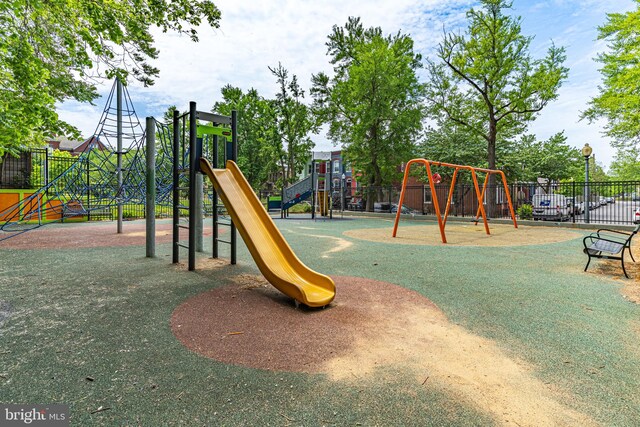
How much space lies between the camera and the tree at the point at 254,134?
3362 cm

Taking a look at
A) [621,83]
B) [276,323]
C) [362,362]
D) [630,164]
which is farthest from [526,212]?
[630,164]

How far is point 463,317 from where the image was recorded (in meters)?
3.46

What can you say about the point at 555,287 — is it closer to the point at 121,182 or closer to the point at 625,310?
the point at 625,310

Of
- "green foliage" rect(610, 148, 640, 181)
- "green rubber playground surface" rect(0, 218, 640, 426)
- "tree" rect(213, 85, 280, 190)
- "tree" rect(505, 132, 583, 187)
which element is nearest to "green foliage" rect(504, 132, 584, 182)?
"tree" rect(505, 132, 583, 187)

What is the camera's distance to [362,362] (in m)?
2.51

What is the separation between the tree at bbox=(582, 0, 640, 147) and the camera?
13500mm

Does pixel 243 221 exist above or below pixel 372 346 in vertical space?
above

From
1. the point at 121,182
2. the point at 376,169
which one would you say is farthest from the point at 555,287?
the point at 376,169

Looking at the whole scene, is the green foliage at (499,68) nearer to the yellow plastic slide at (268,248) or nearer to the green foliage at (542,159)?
the green foliage at (542,159)

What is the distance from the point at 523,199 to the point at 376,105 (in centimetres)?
1208

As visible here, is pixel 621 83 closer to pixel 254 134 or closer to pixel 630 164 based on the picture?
pixel 630 164

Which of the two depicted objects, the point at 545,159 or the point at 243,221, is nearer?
the point at 243,221

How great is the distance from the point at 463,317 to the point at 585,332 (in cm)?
105

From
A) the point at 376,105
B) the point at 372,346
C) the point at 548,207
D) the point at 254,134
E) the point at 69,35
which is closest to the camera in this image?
the point at 372,346
